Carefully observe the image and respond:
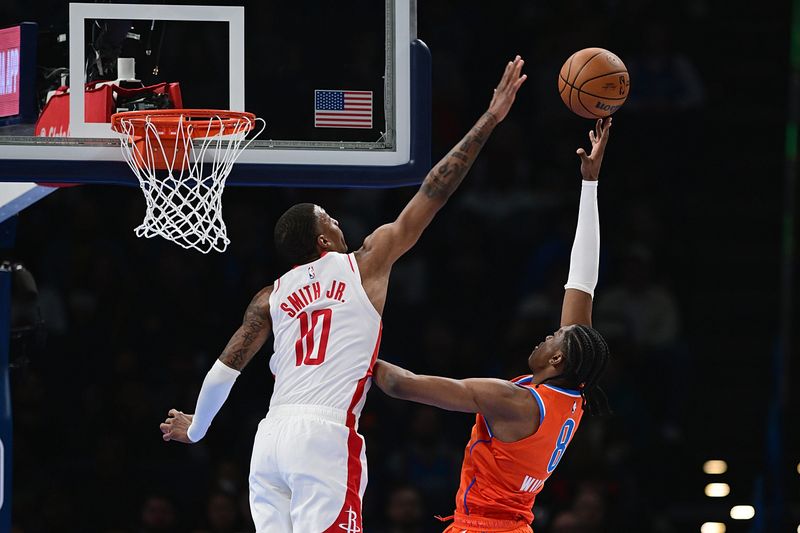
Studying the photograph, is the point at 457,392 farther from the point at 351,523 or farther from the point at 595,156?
the point at 595,156

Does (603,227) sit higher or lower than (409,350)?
higher

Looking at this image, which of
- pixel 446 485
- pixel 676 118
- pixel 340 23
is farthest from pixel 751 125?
pixel 340 23

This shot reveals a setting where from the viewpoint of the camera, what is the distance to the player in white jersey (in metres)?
4.77

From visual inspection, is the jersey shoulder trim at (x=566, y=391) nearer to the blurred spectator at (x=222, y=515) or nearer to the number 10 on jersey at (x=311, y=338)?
the number 10 on jersey at (x=311, y=338)

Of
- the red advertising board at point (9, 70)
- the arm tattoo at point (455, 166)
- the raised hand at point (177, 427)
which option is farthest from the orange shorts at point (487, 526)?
the red advertising board at point (9, 70)

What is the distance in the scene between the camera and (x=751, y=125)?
405 inches

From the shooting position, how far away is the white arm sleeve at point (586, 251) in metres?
5.45

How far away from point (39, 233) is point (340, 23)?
4.11 metres

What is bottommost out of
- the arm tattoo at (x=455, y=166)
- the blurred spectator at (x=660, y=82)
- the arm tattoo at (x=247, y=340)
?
the arm tattoo at (x=247, y=340)

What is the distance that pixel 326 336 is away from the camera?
4.93 metres

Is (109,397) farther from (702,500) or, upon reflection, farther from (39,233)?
(702,500)

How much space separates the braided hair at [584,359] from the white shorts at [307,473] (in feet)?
2.98

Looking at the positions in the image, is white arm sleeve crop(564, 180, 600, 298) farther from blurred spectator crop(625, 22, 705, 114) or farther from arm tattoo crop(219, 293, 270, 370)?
blurred spectator crop(625, 22, 705, 114)

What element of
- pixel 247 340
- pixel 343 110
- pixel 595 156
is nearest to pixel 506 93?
pixel 595 156
